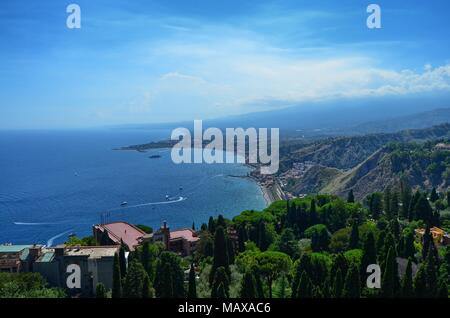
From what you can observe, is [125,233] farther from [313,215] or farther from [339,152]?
[339,152]

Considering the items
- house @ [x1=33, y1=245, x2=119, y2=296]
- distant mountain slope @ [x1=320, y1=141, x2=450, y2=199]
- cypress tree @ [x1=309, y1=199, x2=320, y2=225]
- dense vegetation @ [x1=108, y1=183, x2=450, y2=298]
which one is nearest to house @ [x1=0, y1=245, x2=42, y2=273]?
house @ [x1=33, y1=245, x2=119, y2=296]

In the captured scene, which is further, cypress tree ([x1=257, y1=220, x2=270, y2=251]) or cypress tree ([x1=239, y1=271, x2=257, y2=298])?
cypress tree ([x1=257, y1=220, x2=270, y2=251])

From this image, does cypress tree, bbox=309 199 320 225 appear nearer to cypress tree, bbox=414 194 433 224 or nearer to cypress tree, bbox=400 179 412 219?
cypress tree, bbox=400 179 412 219

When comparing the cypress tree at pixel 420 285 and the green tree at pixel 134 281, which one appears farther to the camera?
the cypress tree at pixel 420 285

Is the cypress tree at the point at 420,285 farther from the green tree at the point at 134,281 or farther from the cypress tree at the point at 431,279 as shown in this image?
the green tree at the point at 134,281

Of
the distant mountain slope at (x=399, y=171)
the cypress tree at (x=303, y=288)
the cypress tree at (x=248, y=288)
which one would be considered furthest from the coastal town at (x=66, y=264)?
the distant mountain slope at (x=399, y=171)

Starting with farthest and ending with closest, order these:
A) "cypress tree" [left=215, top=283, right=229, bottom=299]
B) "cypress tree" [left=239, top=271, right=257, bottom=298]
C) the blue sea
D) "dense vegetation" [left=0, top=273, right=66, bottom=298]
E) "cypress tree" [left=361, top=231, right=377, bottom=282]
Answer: the blue sea
"cypress tree" [left=361, top=231, right=377, bottom=282]
"dense vegetation" [left=0, top=273, right=66, bottom=298]
"cypress tree" [left=239, top=271, right=257, bottom=298]
"cypress tree" [left=215, top=283, right=229, bottom=299]

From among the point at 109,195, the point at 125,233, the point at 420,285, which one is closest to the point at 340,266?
the point at 420,285
